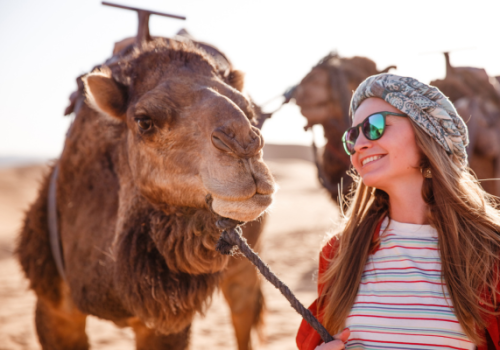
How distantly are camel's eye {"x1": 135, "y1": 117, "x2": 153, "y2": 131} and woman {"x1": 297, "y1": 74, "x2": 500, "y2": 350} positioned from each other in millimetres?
952

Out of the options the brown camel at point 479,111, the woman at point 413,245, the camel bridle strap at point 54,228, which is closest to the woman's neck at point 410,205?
the woman at point 413,245

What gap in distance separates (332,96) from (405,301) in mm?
3736

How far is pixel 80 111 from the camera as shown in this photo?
303 centimetres

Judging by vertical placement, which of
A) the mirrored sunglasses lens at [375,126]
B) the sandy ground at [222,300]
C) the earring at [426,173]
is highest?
the mirrored sunglasses lens at [375,126]

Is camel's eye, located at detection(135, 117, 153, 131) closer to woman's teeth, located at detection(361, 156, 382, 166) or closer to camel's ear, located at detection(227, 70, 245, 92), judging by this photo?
camel's ear, located at detection(227, 70, 245, 92)

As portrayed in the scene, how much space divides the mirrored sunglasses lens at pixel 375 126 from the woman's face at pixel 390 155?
0.08 feet

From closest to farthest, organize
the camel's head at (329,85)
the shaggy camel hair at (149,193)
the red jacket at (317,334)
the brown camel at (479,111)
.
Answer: the red jacket at (317,334)
the shaggy camel hair at (149,193)
the brown camel at (479,111)
the camel's head at (329,85)

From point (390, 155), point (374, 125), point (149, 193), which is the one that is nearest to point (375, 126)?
point (374, 125)

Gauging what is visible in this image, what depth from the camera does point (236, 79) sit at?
252cm

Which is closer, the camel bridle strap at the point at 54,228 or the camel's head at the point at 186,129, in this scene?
the camel's head at the point at 186,129

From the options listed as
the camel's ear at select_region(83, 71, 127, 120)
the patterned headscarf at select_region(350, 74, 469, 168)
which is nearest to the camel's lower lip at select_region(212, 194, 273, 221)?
the patterned headscarf at select_region(350, 74, 469, 168)

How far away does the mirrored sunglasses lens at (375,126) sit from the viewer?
1.70 m

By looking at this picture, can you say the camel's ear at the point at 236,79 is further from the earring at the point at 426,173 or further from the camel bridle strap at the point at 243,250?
the earring at the point at 426,173

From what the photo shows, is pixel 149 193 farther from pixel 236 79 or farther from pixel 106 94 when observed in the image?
pixel 236 79
